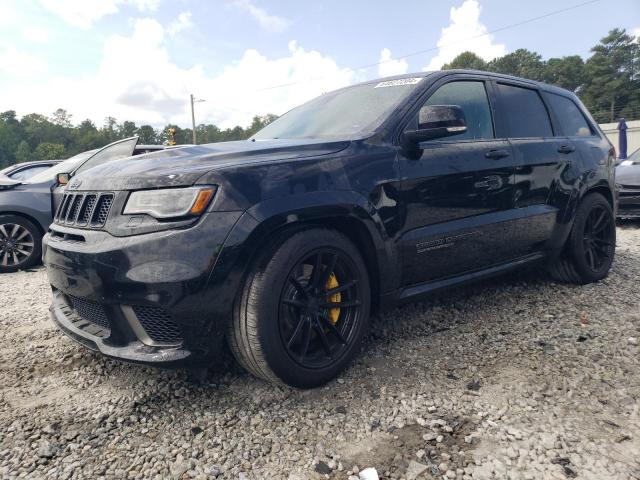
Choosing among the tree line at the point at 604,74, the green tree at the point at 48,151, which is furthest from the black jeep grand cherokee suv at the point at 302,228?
the green tree at the point at 48,151

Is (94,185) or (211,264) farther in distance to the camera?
(94,185)

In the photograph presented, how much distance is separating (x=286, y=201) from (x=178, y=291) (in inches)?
25.0

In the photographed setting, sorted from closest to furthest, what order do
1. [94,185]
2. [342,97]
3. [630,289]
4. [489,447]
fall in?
[489,447], [94,185], [342,97], [630,289]

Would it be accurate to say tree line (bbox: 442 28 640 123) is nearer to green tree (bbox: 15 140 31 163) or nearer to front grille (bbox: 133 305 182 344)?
front grille (bbox: 133 305 182 344)

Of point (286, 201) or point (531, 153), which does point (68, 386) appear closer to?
point (286, 201)

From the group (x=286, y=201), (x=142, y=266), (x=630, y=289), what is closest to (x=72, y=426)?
(x=142, y=266)

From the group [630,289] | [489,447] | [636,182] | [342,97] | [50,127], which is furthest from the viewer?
[50,127]

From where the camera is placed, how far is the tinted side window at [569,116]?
12.9 feet

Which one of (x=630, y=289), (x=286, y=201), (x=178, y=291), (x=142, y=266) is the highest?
(x=286, y=201)

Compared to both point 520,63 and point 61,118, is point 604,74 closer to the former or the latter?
point 520,63

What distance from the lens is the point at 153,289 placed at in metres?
1.87

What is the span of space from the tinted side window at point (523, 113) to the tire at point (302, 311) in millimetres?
1923

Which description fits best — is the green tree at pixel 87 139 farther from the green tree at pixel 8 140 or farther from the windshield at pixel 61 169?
the windshield at pixel 61 169

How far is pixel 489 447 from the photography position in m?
1.81
